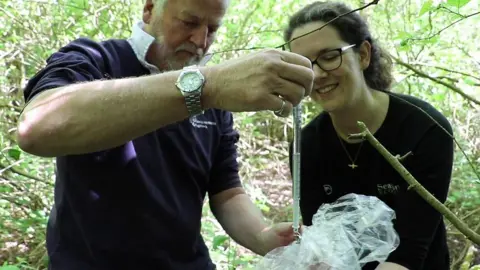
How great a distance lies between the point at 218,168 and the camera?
159cm

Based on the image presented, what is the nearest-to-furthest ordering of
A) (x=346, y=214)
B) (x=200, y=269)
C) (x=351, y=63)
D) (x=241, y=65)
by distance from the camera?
1. (x=241, y=65)
2. (x=346, y=214)
3. (x=200, y=269)
4. (x=351, y=63)

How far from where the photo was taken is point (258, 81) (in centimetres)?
84

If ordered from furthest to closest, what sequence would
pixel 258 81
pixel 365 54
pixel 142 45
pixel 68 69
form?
pixel 365 54
pixel 142 45
pixel 68 69
pixel 258 81

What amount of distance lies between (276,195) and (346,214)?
9.68ft

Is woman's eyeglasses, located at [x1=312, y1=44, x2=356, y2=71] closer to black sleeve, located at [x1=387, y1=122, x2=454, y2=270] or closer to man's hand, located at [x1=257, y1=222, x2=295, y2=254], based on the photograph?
black sleeve, located at [x1=387, y1=122, x2=454, y2=270]

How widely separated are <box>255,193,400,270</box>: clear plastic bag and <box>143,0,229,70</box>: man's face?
0.64 meters

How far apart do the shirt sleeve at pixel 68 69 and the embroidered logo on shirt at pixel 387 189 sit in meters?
0.98

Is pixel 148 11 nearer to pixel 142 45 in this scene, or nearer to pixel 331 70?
pixel 142 45

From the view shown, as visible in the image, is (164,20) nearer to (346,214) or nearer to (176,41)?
(176,41)

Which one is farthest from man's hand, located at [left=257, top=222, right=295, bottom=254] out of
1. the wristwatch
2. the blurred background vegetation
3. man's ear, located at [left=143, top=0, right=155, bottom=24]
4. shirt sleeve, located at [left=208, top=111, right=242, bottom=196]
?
the blurred background vegetation

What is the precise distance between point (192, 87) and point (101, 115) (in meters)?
0.17

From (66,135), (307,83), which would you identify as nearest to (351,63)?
(307,83)


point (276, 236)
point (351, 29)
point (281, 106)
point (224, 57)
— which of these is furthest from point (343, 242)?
point (224, 57)

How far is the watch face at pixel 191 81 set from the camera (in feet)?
2.76
